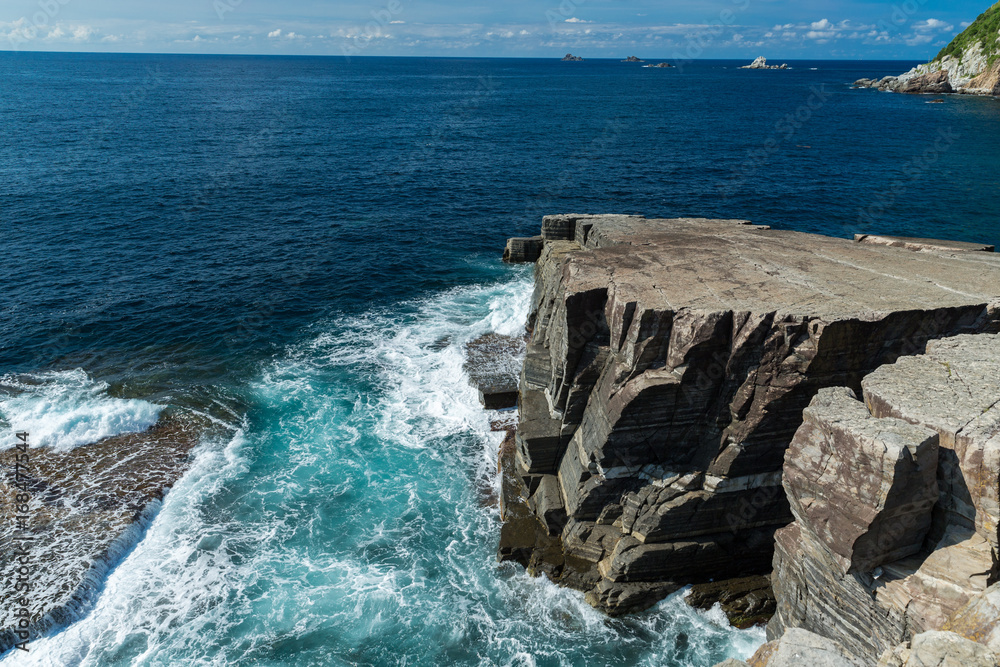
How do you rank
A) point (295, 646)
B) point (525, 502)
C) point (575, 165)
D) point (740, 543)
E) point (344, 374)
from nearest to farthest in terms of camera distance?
point (295, 646) → point (740, 543) → point (525, 502) → point (344, 374) → point (575, 165)

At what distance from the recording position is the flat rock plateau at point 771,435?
13.1 m

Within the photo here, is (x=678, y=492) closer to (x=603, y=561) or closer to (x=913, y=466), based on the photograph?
(x=603, y=561)

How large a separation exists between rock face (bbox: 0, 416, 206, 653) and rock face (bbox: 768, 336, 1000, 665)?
80.4ft

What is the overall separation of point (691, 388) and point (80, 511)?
25624 mm

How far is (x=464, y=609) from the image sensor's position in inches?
803

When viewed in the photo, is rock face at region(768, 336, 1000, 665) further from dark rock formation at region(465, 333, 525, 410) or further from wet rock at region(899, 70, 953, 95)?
wet rock at region(899, 70, 953, 95)

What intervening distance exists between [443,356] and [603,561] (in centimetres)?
1761

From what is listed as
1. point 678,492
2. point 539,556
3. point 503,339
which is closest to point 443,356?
point 503,339

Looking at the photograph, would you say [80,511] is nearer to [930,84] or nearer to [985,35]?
[985,35]

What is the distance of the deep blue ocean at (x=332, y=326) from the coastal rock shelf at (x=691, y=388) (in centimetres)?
213
